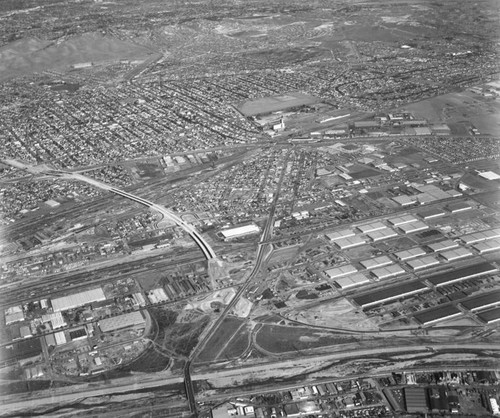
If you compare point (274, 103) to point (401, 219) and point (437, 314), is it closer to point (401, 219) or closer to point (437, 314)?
point (401, 219)

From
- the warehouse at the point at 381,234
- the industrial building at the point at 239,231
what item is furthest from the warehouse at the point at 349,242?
the industrial building at the point at 239,231

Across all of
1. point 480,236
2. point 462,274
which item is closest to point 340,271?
point 462,274

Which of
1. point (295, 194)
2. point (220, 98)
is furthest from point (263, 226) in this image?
point (220, 98)

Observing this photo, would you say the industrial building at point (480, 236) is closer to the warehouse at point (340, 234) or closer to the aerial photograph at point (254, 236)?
the aerial photograph at point (254, 236)

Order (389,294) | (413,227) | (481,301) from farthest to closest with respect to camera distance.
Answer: (413,227)
(389,294)
(481,301)

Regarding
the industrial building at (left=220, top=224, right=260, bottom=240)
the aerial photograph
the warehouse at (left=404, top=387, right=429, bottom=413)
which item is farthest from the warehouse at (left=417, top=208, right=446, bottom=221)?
the warehouse at (left=404, top=387, right=429, bottom=413)

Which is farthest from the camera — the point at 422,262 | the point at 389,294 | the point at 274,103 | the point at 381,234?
the point at 274,103

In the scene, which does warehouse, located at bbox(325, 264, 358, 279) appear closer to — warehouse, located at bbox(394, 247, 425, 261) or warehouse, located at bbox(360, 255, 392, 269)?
warehouse, located at bbox(360, 255, 392, 269)

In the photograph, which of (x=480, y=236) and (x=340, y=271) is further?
(x=480, y=236)
